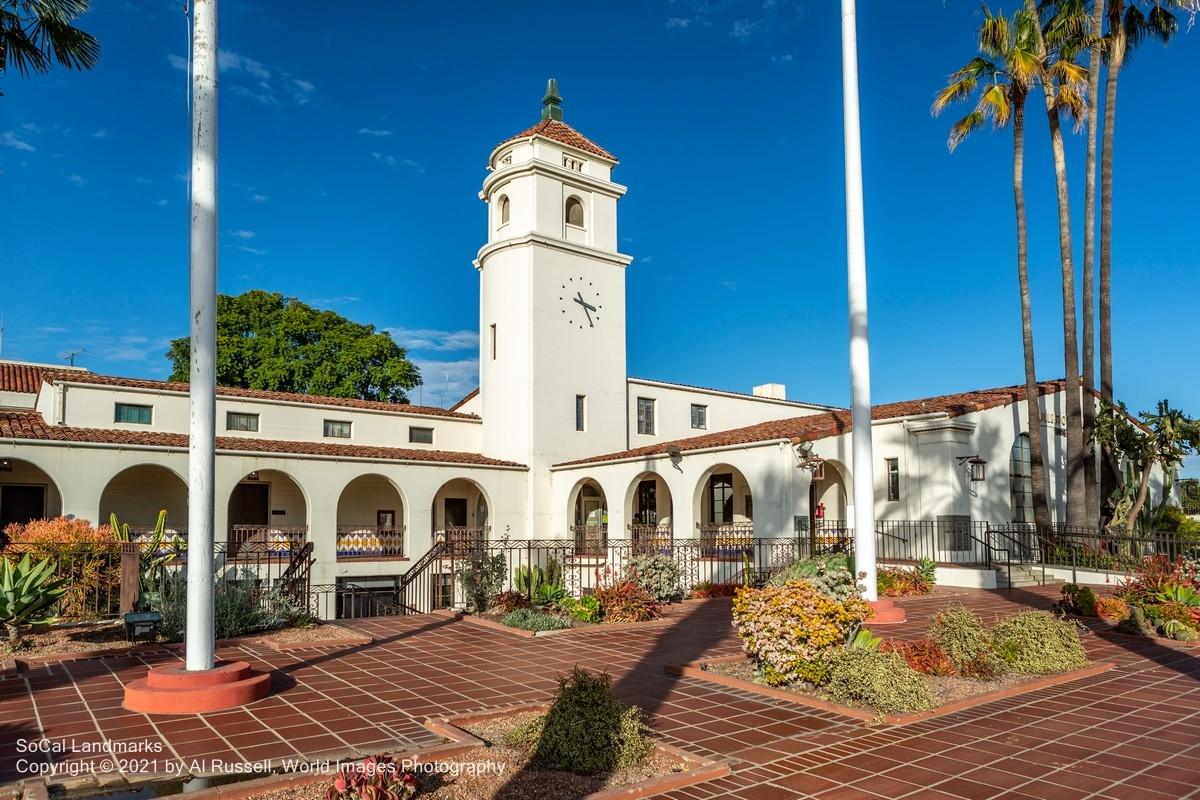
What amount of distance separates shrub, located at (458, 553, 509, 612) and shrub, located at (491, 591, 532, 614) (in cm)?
21

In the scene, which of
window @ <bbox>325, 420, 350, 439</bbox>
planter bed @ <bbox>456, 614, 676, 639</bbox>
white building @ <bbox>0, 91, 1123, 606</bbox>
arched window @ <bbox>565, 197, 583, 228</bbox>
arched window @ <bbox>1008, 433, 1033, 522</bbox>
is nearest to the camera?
planter bed @ <bbox>456, 614, 676, 639</bbox>

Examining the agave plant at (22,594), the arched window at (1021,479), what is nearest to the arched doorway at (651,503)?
the arched window at (1021,479)

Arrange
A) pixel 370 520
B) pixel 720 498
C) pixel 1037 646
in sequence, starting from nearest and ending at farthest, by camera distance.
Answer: pixel 1037 646, pixel 370 520, pixel 720 498

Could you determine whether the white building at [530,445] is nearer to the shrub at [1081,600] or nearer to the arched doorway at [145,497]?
the arched doorway at [145,497]

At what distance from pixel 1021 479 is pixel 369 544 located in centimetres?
1925

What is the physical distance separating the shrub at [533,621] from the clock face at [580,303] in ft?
57.2

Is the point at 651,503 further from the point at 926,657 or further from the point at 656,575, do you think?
the point at 926,657

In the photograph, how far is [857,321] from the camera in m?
12.1

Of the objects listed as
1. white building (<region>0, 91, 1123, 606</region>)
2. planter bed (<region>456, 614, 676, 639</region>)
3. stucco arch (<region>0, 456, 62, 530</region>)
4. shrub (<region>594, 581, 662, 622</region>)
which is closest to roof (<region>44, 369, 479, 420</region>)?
white building (<region>0, 91, 1123, 606</region>)

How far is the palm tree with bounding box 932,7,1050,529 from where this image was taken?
22469 mm

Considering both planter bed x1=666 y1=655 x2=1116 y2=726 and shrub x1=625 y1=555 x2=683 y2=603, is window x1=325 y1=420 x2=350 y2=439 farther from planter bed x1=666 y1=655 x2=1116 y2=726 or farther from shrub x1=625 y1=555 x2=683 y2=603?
planter bed x1=666 y1=655 x2=1116 y2=726

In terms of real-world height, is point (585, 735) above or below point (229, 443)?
below

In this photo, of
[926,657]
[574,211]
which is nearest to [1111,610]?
[926,657]

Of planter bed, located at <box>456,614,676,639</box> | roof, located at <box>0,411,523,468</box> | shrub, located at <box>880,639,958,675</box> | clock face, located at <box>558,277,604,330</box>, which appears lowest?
planter bed, located at <box>456,614,676,639</box>
